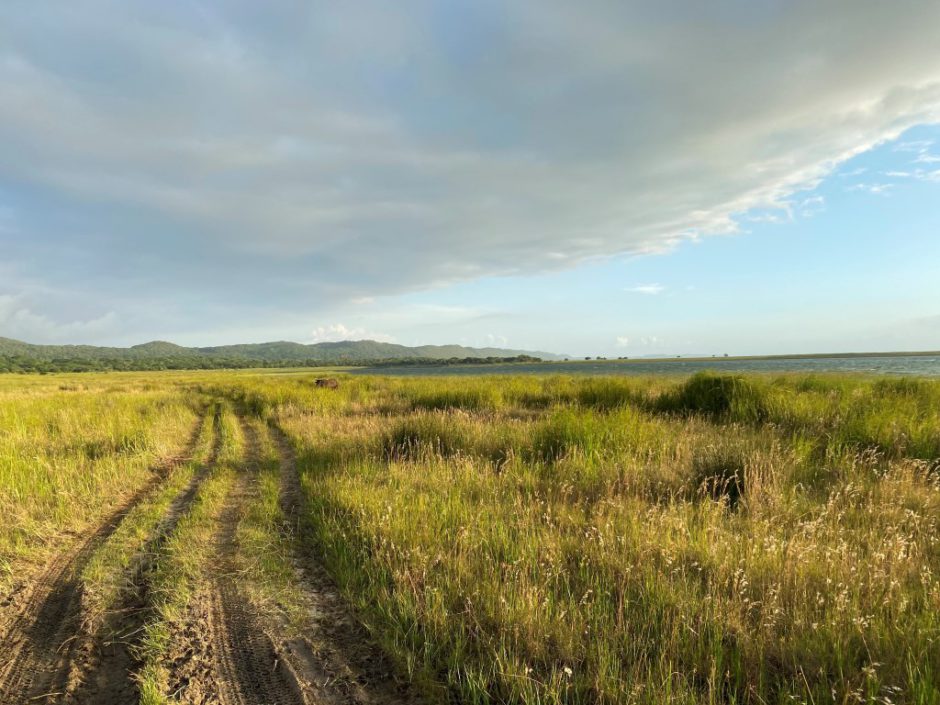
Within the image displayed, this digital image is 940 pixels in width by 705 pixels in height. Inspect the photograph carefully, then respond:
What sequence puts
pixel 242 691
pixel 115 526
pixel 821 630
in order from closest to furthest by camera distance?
pixel 242 691, pixel 821 630, pixel 115 526

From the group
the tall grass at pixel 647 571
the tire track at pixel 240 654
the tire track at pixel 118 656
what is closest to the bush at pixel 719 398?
the tall grass at pixel 647 571

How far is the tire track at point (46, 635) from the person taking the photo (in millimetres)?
2773

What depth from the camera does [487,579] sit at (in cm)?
362

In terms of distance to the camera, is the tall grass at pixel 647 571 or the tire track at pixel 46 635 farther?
the tire track at pixel 46 635

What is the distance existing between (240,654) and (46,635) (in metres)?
1.76

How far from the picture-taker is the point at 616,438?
8250 millimetres

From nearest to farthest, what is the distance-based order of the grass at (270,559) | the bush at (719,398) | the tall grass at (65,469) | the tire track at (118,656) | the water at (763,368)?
the tire track at (118,656) → the grass at (270,559) → the tall grass at (65,469) → the bush at (719,398) → the water at (763,368)

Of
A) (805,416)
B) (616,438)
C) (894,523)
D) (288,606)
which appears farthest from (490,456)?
(805,416)

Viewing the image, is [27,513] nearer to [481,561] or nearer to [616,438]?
[481,561]

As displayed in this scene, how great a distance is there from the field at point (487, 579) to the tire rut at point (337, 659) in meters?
0.02

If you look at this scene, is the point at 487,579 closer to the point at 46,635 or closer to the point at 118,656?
the point at 118,656

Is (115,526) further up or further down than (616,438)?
further down

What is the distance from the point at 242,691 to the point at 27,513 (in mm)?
5690

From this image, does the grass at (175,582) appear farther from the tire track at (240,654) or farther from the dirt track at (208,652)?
the tire track at (240,654)
